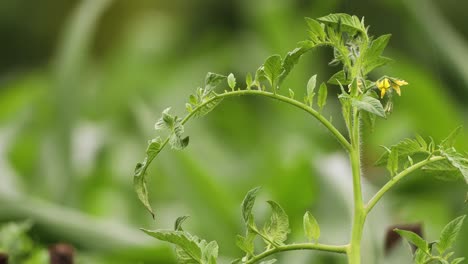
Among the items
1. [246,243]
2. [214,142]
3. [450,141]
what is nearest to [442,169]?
[450,141]

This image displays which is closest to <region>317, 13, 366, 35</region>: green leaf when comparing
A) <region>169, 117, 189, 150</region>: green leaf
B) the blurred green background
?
<region>169, 117, 189, 150</region>: green leaf

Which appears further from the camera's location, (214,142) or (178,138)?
(214,142)

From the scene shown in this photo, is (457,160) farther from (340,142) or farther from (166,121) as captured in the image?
(166,121)

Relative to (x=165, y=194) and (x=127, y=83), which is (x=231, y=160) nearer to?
(x=165, y=194)

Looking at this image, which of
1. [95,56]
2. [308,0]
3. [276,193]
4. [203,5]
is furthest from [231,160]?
[95,56]

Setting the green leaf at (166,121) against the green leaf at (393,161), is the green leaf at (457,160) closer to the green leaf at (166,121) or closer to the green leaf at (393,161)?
the green leaf at (393,161)
